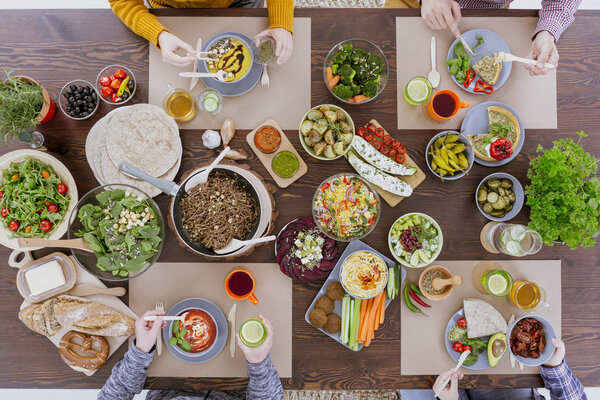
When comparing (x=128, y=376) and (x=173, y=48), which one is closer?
(x=128, y=376)

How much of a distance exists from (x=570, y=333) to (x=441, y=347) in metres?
0.77

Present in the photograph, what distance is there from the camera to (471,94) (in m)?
2.24

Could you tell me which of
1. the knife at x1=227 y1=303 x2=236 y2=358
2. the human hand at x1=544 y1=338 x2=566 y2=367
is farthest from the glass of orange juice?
the knife at x1=227 y1=303 x2=236 y2=358

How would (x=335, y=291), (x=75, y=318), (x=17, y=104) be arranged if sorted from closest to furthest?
(x=17, y=104), (x=75, y=318), (x=335, y=291)

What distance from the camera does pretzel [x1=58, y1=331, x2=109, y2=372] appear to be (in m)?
2.03

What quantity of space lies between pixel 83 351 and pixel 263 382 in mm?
1015

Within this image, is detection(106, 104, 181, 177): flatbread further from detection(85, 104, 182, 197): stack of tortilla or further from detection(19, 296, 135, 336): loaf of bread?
detection(19, 296, 135, 336): loaf of bread

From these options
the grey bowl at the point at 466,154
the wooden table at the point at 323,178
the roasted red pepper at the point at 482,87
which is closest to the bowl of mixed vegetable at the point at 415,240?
the wooden table at the point at 323,178

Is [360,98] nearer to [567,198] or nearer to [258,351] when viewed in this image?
[567,198]

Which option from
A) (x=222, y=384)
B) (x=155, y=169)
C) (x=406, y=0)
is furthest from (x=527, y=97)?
(x=222, y=384)

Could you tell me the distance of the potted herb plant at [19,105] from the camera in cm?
191

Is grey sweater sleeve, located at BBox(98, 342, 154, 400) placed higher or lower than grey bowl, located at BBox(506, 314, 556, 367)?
lower

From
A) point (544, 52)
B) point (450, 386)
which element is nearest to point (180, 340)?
point (450, 386)

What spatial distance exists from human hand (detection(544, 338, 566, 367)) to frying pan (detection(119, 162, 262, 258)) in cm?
176
